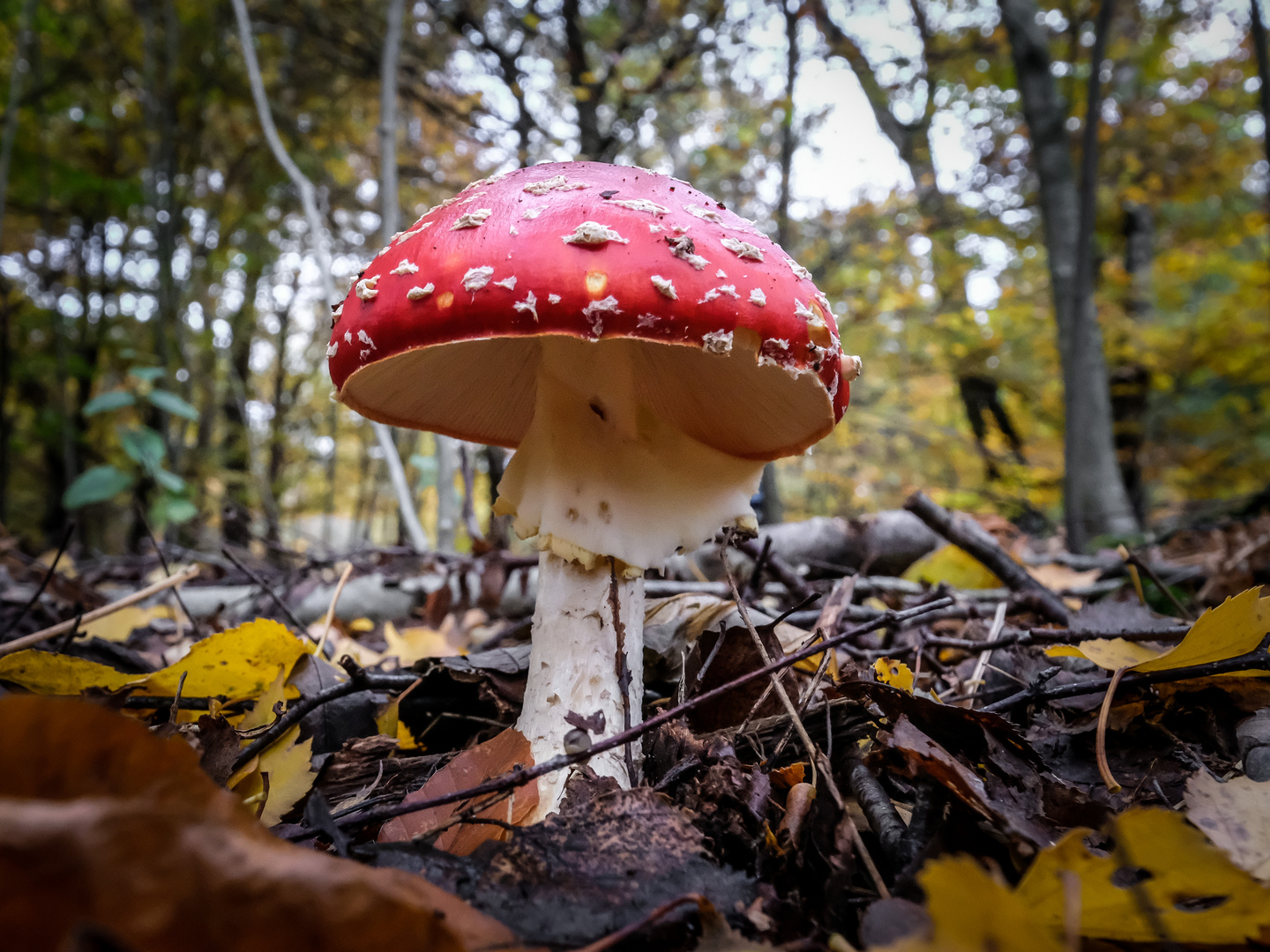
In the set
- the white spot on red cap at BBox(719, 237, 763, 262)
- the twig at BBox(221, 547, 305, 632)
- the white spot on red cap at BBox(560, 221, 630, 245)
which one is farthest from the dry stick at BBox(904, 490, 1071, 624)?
the twig at BBox(221, 547, 305, 632)

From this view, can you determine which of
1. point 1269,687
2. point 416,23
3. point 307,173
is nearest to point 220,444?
point 307,173

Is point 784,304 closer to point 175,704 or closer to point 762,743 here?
point 762,743

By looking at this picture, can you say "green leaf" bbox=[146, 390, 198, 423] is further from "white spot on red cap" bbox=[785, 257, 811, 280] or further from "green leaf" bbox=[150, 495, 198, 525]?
"white spot on red cap" bbox=[785, 257, 811, 280]

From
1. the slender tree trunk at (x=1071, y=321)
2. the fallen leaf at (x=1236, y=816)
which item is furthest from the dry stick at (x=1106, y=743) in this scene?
the slender tree trunk at (x=1071, y=321)

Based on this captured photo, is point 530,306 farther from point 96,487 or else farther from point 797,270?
point 96,487

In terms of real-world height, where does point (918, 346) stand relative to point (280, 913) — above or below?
above

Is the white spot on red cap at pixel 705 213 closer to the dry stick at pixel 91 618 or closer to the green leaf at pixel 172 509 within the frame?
the dry stick at pixel 91 618
